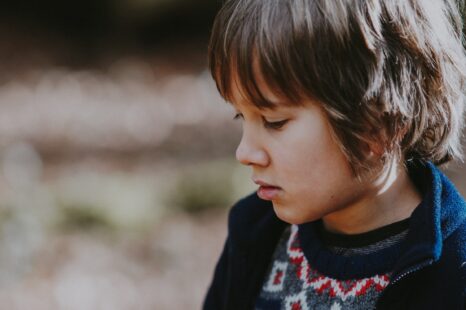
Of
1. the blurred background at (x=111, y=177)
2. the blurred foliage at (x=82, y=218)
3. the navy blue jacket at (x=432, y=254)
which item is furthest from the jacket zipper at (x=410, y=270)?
the blurred foliage at (x=82, y=218)

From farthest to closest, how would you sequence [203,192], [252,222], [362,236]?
1. [203,192]
2. [252,222]
3. [362,236]

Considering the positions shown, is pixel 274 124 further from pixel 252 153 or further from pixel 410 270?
pixel 410 270

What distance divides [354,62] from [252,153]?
0.29 meters

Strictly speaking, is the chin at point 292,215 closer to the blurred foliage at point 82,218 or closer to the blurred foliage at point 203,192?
the blurred foliage at point 82,218

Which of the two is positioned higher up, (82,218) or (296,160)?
(296,160)

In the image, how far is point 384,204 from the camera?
167 cm

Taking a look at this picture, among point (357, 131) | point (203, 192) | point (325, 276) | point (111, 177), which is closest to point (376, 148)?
point (357, 131)

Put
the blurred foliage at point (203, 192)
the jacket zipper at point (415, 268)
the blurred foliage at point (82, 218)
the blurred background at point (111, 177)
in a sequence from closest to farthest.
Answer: the jacket zipper at point (415, 268) → the blurred background at point (111, 177) → the blurred foliage at point (82, 218) → the blurred foliage at point (203, 192)

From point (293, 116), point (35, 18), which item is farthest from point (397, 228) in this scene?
point (35, 18)

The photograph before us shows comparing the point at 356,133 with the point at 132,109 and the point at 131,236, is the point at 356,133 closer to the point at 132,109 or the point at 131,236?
the point at 131,236

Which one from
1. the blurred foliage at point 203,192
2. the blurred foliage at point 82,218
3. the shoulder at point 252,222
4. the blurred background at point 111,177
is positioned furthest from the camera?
the blurred foliage at point 203,192

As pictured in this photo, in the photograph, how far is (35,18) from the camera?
913 centimetres

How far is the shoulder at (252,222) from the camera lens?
1929 millimetres

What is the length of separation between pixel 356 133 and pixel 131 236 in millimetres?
2997
